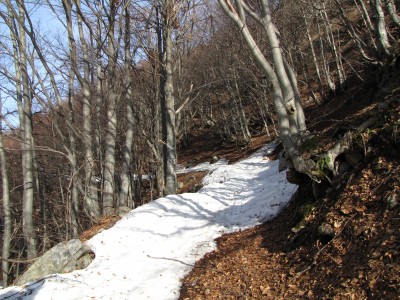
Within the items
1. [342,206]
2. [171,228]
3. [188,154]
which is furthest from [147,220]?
[188,154]

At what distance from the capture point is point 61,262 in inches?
221

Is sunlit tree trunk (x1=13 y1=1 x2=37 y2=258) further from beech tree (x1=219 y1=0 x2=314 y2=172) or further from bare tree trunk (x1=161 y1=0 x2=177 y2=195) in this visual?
beech tree (x1=219 y1=0 x2=314 y2=172)

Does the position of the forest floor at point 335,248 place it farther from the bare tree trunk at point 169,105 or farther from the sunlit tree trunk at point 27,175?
the sunlit tree trunk at point 27,175

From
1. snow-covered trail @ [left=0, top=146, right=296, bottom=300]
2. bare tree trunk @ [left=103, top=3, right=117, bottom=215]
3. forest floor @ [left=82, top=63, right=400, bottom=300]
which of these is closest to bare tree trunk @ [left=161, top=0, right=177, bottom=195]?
Answer: snow-covered trail @ [left=0, top=146, right=296, bottom=300]

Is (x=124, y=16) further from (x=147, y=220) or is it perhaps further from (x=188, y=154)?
(x=188, y=154)

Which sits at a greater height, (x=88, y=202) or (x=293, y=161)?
(x=293, y=161)

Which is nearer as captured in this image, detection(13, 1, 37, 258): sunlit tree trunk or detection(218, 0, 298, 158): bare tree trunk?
detection(218, 0, 298, 158): bare tree trunk

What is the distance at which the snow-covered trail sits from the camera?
187 inches

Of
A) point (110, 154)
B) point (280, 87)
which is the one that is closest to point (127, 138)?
point (110, 154)

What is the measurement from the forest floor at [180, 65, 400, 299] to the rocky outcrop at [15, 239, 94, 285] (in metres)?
2.07

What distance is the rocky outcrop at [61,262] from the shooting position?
5496 mm

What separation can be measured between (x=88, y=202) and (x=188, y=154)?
16.4 m

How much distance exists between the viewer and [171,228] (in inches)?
274

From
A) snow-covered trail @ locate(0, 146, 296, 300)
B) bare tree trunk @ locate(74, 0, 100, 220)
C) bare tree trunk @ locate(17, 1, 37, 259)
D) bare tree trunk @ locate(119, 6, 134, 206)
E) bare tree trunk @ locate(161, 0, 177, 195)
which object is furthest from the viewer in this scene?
bare tree trunk @ locate(17, 1, 37, 259)
